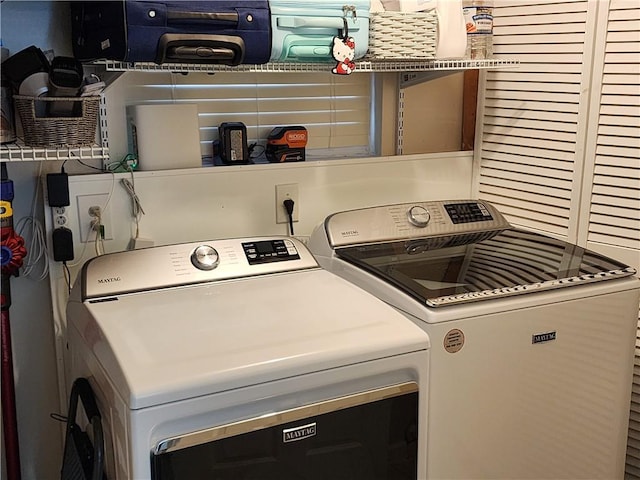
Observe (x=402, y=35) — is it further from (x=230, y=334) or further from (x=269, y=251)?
(x=230, y=334)

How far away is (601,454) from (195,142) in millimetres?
1487

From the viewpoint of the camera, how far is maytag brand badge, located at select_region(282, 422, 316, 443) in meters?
1.39

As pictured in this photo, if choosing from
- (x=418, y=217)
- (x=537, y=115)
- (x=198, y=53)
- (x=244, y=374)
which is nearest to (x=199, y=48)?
(x=198, y=53)

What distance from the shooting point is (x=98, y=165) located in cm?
199

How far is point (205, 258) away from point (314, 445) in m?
0.61

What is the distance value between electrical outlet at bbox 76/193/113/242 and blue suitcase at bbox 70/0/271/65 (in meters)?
0.38

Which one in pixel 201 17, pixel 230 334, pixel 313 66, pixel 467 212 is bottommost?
pixel 230 334

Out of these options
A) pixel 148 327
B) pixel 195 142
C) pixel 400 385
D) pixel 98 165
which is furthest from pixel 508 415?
pixel 98 165

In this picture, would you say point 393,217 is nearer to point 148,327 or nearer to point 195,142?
point 195,142

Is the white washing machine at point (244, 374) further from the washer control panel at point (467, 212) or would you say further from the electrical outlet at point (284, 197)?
the washer control panel at point (467, 212)

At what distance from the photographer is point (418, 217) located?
85.2 inches

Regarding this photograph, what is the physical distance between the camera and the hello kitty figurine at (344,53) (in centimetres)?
181

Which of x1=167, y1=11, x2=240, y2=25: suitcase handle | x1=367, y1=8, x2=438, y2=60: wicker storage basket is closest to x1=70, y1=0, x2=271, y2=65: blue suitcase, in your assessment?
x1=167, y1=11, x2=240, y2=25: suitcase handle

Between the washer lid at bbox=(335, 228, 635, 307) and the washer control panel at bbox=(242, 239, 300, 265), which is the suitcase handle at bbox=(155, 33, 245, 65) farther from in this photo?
the washer lid at bbox=(335, 228, 635, 307)
